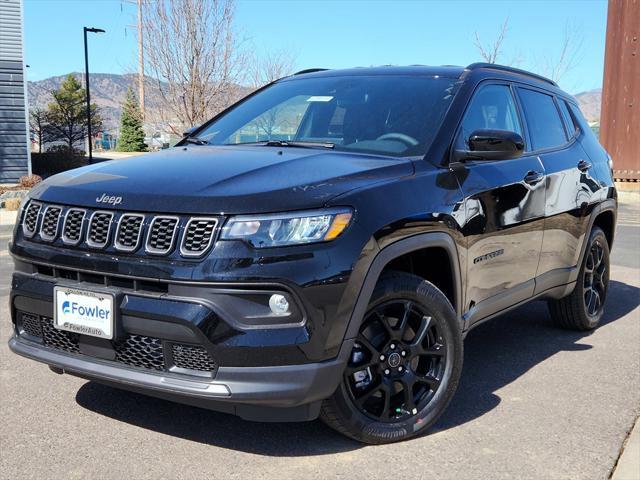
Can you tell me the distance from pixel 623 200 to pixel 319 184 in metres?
18.0

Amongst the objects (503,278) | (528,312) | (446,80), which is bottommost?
(528,312)

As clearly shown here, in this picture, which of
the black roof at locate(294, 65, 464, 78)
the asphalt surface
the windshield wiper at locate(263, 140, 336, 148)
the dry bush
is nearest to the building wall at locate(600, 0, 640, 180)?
the dry bush

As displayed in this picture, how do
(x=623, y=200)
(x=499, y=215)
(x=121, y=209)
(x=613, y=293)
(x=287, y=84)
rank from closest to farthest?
(x=121, y=209) < (x=499, y=215) < (x=287, y=84) < (x=613, y=293) < (x=623, y=200)

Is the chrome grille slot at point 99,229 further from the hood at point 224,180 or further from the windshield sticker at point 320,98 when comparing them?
the windshield sticker at point 320,98

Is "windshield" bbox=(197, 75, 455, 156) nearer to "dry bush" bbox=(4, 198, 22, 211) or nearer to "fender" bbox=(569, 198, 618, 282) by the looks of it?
"fender" bbox=(569, 198, 618, 282)

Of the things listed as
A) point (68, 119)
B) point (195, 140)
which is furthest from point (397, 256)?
point (68, 119)

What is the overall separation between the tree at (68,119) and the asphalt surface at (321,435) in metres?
39.4

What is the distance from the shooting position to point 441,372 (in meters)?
3.57

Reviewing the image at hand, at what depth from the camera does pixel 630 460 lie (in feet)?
10.9

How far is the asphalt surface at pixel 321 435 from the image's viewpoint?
10.4 feet

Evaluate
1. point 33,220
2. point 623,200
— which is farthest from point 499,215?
point 623,200

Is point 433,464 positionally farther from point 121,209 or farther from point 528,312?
point 528,312

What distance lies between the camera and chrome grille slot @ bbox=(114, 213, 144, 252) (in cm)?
299

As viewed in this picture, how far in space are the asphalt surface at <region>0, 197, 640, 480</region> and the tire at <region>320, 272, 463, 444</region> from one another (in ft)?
0.46
